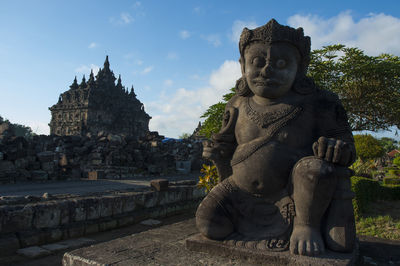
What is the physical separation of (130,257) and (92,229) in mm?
2812

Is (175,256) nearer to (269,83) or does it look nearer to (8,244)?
(269,83)

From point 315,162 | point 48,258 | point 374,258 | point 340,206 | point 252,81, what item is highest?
point 252,81

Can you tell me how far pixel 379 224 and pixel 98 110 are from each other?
156ft

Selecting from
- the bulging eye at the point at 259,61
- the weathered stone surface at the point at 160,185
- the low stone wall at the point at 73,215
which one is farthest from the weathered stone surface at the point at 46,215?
the bulging eye at the point at 259,61

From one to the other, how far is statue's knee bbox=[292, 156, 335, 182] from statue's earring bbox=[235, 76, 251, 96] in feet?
2.98

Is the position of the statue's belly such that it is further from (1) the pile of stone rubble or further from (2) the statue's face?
(1) the pile of stone rubble

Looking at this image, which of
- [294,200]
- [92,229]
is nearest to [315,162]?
[294,200]

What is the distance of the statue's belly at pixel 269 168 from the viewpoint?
92.0 inches

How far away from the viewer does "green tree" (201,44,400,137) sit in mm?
9375

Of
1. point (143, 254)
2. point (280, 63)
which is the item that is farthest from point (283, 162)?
point (143, 254)

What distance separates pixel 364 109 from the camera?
35.2 ft

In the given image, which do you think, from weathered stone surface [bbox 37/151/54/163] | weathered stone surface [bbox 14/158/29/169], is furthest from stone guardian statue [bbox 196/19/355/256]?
weathered stone surface [bbox 37/151/54/163]

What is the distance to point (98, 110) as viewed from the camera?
159 ft

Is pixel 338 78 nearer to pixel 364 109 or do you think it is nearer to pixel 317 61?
pixel 317 61
